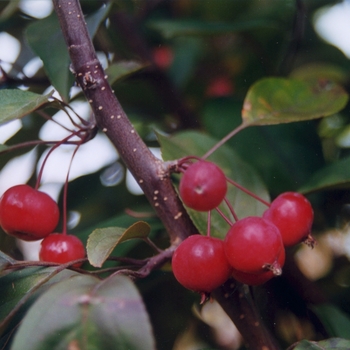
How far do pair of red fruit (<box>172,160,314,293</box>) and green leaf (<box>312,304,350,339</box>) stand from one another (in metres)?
0.39

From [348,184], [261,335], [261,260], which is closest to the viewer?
[261,260]

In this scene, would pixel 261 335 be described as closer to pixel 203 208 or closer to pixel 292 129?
pixel 203 208

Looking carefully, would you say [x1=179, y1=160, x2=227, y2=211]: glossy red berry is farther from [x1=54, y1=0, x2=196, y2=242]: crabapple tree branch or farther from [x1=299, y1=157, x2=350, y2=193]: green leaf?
[x1=299, y1=157, x2=350, y2=193]: green leaf

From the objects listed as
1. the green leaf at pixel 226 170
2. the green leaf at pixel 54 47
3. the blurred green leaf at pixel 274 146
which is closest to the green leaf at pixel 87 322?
the green leaf at pixel 226 170

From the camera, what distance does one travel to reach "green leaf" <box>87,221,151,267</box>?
2.27 ft

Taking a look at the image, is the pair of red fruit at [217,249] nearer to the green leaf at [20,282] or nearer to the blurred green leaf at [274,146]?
the green leaf at [20,282]

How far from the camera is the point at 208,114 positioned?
1.40m

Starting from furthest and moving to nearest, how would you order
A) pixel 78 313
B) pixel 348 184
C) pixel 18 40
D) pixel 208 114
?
1. pixel 18 40
2. pixel 208 114
3. pixel 348 184
4. pixel 78 313

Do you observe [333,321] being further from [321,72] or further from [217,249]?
[321,72]

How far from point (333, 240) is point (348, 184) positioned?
49cm

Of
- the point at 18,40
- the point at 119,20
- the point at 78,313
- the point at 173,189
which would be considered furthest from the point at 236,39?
the point at 78,313

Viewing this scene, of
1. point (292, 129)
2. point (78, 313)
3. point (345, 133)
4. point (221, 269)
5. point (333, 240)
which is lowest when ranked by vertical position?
point (333, 240)

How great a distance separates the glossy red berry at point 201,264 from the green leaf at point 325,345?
17cm

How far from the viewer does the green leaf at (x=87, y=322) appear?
21.3 inches
